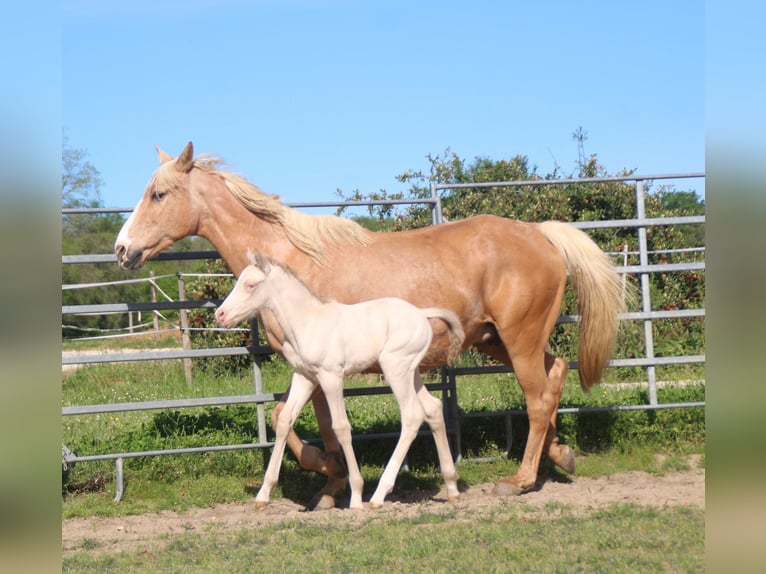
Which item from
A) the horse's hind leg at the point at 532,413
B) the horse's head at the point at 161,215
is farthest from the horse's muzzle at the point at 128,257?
the horse's hind leg at the point at 532,413

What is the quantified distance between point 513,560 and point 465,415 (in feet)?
9.35

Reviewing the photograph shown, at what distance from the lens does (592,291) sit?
6.32 metres

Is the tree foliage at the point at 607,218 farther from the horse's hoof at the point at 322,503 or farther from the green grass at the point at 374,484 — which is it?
the horse's hoof at the point at 322,503

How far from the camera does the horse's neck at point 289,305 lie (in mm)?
5426

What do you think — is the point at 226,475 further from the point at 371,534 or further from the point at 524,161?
the point at 524,161

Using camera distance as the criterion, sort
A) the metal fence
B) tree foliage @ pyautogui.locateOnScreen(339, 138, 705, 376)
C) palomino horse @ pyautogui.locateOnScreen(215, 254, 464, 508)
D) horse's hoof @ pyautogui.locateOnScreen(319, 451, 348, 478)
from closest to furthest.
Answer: palomino horse @ pyautogui.locateOnScreen(215, 254, 464, 508) → horse's hoof @ pyautogui.locateOnScreen(319, 451, 348, 478) → the metal fence → tree foliage @ pyautogui.locateOnScreen(339, 138, 705, 376)

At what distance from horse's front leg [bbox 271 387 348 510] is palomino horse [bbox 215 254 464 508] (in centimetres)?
37

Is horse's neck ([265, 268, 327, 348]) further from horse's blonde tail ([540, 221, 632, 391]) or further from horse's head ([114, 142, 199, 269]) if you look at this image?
horse's blonde tail ([540, 221, 632, 391])

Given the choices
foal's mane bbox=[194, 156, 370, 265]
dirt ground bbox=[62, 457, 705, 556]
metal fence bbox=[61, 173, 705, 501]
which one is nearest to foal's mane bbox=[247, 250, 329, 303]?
foal's mane bbox=[194, 156, 370, 265]

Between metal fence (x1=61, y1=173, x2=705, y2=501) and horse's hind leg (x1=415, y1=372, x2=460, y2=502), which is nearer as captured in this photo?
horse's hind leg (x1=415, y1=372, x2=460, y2=502)

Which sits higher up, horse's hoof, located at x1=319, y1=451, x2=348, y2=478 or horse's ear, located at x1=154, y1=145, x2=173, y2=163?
horse's ear, located at x1=154, y1=145, x2=173, y2=163

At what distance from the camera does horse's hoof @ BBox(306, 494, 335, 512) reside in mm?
5871

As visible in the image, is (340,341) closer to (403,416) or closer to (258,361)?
(403,416)
